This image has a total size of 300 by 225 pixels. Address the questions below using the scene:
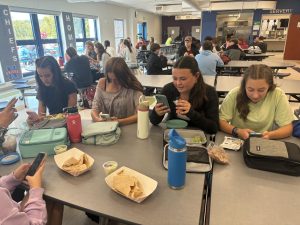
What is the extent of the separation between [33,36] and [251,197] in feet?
24.4

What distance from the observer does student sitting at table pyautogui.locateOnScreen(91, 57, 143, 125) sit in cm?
198

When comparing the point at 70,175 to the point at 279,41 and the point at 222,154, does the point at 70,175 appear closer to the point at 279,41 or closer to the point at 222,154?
the point at 222,154

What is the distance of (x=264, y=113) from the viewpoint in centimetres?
164

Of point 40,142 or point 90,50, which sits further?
point 90,50

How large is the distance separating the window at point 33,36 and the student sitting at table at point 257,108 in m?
6.44

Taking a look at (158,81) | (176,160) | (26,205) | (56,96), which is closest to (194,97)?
(176,160)

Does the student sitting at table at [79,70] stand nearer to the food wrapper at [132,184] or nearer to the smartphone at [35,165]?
the smartphone at [35,165]

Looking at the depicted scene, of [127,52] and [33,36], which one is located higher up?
[33,36]

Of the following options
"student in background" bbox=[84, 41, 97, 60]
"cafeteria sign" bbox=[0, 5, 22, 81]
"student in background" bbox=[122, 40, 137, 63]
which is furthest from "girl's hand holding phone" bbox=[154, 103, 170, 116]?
"student in background" bbox=[122, 40, 137, 63]

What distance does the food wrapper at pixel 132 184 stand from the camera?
1.01 metres

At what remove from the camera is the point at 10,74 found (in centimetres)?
590

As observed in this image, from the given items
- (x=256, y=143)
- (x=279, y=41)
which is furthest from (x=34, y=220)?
(x=279, y=41)

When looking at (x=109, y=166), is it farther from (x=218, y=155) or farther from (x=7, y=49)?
(x=7, y=49)

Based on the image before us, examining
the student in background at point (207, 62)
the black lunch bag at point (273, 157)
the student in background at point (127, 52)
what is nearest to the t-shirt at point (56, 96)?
the black lunch bag at point (273, 157)
